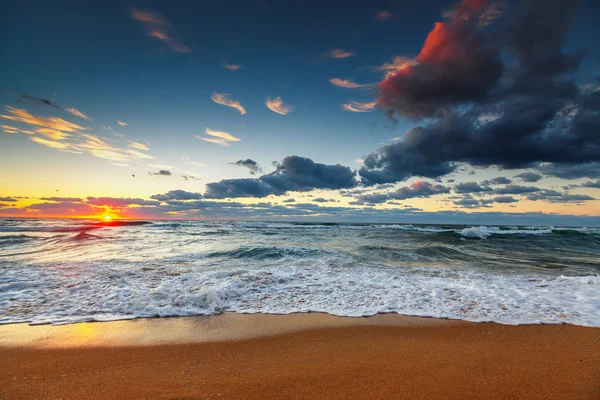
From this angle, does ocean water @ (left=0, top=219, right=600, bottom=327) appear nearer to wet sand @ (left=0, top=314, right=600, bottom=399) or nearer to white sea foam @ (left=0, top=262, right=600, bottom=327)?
white sea foam @ (left=0, top=262, right=600, bottom=327)

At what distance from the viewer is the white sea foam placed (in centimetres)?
534

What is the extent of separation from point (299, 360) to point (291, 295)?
3.01 m

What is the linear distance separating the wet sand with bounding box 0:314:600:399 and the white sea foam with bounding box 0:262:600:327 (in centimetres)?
55

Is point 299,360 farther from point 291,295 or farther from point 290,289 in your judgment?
point 290,289

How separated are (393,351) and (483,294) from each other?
13.3 feet

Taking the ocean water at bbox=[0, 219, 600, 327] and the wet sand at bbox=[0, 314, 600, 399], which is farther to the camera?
the ocean water at bbox=[0, 219, 600, 327]

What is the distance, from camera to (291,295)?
6582 millimetres

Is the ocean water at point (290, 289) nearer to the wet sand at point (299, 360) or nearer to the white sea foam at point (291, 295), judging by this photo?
the white sea foam at point (291, 295)

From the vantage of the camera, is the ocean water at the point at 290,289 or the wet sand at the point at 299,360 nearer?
the wet sand at the point at 299,360

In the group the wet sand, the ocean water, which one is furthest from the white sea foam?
the wet sand

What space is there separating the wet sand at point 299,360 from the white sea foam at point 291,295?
546 millimetres

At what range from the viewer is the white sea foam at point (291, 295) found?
534 cm

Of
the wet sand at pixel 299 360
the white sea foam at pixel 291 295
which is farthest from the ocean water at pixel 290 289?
the wet sand at pixel 299 360

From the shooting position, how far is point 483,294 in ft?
21.5
